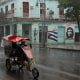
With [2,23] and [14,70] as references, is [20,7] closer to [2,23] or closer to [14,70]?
[2,23]

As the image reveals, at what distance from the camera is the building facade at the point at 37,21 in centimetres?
3734

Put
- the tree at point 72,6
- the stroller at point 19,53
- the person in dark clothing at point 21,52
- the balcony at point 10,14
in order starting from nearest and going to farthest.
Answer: the stroller at point 19,53 → the person in dark clothing at point 21,52 → the tree at point 72,6 → the balcony at point 10,14

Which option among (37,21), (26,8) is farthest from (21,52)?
(26,8)

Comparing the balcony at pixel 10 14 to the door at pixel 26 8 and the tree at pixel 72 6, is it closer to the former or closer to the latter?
the door at pixel 26 8

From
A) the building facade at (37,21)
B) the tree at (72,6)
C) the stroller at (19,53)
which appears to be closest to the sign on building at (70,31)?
the building facade at (37,21)

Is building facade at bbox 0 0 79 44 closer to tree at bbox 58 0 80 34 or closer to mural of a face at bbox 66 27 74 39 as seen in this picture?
mural of a face at bbox 66 27 74 39

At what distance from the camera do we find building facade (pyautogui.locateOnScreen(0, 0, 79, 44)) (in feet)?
123

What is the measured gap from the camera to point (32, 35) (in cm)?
3803

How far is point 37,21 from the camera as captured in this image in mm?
38156

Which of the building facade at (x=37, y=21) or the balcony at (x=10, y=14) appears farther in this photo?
the balcony at (x=10, y=14)

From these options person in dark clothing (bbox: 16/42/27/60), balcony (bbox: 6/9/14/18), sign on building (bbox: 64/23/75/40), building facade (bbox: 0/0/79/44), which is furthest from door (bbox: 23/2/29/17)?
person in dark clothing (bbox: 16/42/27/60)

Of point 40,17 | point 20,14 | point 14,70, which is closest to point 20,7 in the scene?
point 20,14

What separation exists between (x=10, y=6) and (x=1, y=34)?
755 centimetres

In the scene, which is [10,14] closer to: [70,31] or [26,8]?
[26,8]
